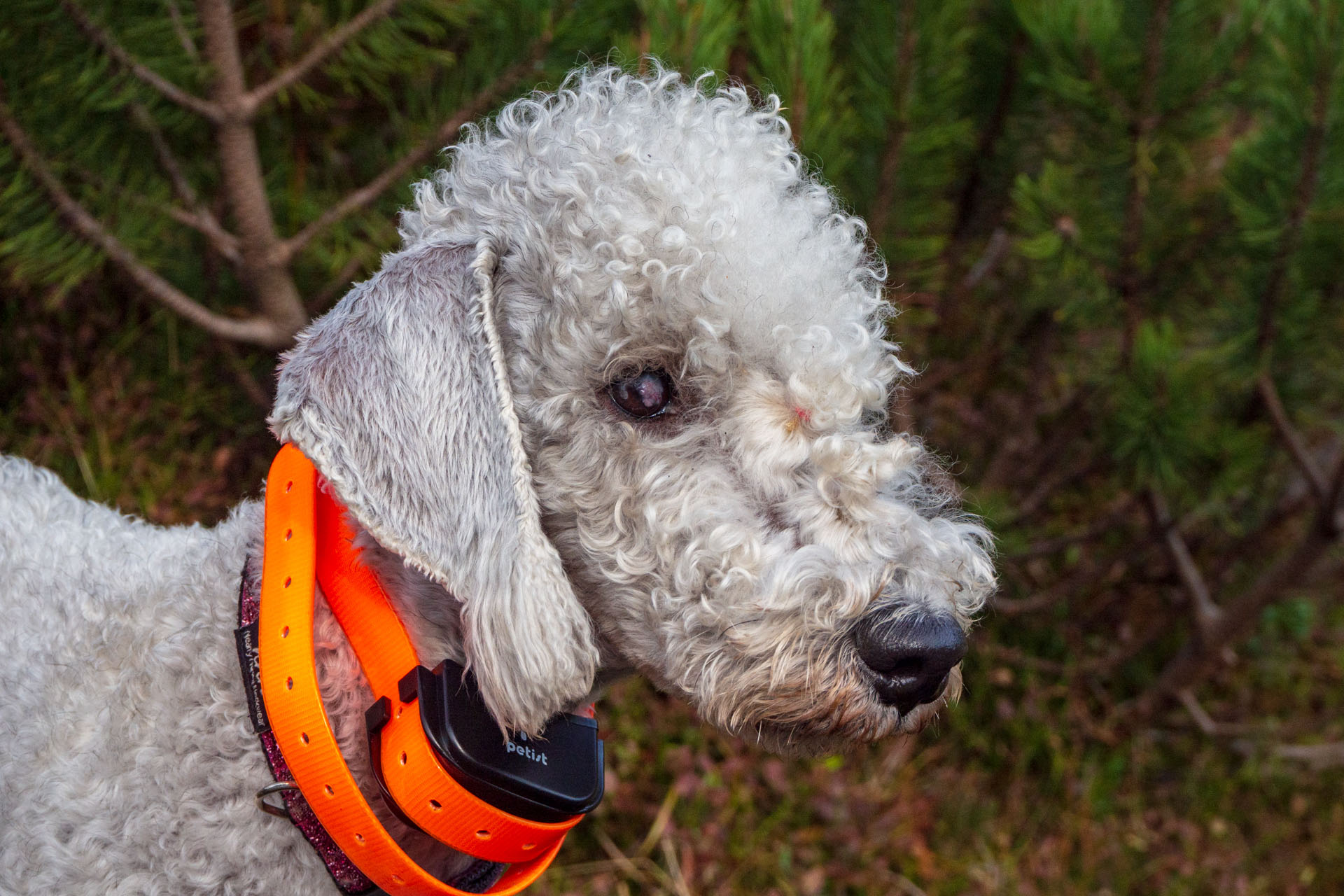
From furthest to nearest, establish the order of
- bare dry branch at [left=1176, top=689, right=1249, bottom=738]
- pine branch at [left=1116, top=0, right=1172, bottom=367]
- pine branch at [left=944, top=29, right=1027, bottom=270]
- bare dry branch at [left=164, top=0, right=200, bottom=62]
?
bare dry branch at [left=1176, top=689, right=1249, bottom=738]
pine branch at [left=944, top=29, right=1027, bottom=270]
pine branch at [left=1116, top=0, right=1172, bottom=367]
bare dry branch at [left=164, top=0, right=200, bottom=62]

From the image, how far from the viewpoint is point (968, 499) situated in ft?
11.3

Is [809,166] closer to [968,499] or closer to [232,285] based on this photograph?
[968,499]

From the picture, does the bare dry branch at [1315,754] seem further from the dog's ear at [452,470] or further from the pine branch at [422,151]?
the pine branch at [422,151]

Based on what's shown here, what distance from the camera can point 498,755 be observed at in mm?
1553

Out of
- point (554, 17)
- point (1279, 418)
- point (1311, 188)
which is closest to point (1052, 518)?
point (1279, 418)

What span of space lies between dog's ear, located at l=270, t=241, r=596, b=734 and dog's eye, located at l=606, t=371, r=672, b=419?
177 millimetres

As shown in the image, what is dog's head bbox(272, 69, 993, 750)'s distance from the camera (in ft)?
4.84

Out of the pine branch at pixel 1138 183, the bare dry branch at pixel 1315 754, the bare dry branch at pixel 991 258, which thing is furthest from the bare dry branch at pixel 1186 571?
the bare dry branch at pixel 991 258

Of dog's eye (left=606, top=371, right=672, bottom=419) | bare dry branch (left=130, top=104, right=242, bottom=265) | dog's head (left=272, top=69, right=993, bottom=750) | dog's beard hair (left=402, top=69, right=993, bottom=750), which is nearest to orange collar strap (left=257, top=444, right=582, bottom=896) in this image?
dog's head (left=272, top=69, right=993, bottom=750)

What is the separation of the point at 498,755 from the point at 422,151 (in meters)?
1.84

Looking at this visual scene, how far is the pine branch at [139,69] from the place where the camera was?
2.35 meters

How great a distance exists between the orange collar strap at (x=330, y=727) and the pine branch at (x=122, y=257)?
1.41 meters

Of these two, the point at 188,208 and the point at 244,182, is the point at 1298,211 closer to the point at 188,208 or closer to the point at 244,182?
the point at 244,182

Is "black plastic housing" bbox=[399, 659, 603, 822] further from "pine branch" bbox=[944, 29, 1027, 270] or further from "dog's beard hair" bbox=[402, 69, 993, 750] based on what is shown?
"pine branch" bbox=[944, 29, 1027, 270]
